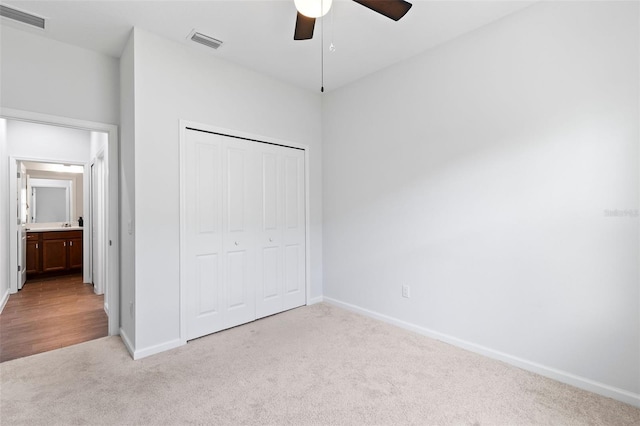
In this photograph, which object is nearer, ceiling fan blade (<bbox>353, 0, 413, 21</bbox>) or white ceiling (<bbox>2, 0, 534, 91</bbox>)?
ceiling fan blade (<bbox>353, 0, 413, 21</bbox>)

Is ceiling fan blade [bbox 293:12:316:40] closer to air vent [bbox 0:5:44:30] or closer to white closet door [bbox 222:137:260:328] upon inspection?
white closet door [bbox 222:137:260:328]

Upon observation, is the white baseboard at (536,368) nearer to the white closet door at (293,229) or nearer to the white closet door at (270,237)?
the white closet door at (293,229)

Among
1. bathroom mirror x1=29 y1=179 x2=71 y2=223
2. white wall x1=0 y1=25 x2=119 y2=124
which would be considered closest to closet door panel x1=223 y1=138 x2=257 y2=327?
white wall x1=0 y1=25 x2=119 y2=124

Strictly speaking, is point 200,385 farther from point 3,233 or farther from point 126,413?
point 3,233

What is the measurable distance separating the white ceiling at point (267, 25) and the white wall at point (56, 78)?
0.10 metres

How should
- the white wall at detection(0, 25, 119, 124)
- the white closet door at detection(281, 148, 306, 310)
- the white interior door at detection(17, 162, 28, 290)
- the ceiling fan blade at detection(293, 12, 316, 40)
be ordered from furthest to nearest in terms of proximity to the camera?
the white interior door at detection(17, 162, 28, 290), the white closet door at detection(281, 148, 306, 310), the white wall at detection(0, 25, 119, 124), the ceiling fan blade at detection(293, 12, 316, 40)

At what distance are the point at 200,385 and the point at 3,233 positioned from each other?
3.86 m

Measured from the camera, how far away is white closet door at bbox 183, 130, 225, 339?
2.76 m

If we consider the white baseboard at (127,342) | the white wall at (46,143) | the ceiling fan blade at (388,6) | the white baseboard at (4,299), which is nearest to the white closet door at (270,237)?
the white baseboard at (127,342)

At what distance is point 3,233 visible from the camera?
390cm

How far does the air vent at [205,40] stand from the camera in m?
2.57

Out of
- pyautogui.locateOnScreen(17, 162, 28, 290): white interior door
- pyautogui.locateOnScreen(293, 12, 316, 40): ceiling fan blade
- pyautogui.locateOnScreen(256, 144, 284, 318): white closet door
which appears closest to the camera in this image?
pyautogui.locateOnScreen(293, 12, 316, 40): ceiling fan blade

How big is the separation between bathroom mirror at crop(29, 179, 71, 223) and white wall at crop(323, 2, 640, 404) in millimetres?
6333

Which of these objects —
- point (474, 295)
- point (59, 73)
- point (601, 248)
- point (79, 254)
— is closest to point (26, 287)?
point (79, 254)
